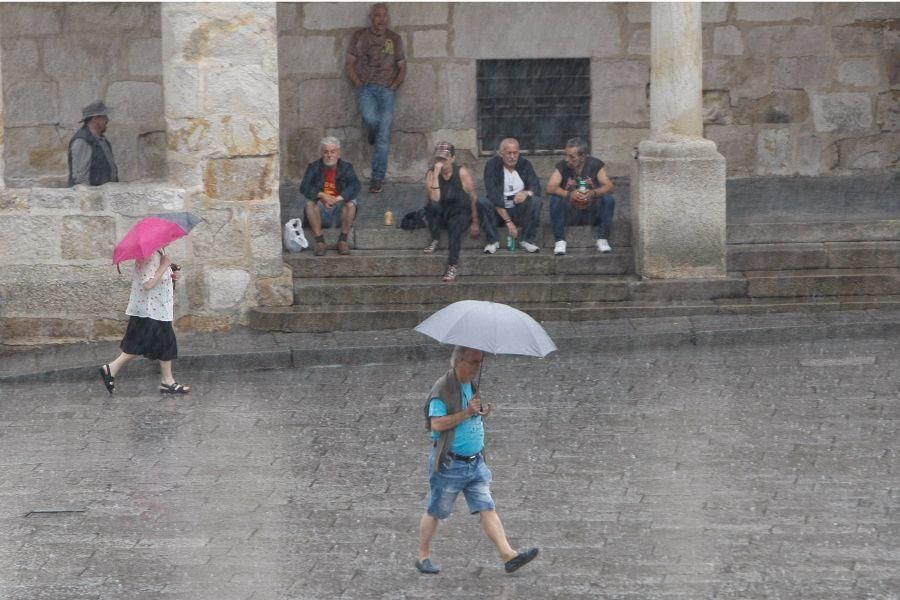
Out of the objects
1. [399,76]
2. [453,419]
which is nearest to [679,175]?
[399,76]

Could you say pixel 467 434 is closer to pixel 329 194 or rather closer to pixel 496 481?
pixel 496 481

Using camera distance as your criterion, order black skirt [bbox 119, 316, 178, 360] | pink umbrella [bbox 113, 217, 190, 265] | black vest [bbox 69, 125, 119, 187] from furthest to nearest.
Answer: black vest [bbox 69, 125, 119, 187]
black skirt [bbox 119, 316, 178, 360]
pink umbrella [bbox 113, 217, 190, 265]

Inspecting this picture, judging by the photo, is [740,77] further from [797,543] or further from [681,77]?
[797,543]

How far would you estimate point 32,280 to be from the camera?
13.8 metres

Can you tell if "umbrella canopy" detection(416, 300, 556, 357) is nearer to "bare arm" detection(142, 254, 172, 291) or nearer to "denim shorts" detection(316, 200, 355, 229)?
"bare arm" detection(142, 254, 172, 291)

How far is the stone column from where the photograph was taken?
13.6m

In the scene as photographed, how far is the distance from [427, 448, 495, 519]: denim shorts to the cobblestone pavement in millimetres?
333

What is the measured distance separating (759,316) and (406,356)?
10.2 ft

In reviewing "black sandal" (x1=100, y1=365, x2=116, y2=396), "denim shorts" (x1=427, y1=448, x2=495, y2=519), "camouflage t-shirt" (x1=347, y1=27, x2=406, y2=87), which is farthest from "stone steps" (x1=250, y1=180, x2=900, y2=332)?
"denim shorts" (x1=427, y1=448, x2=495, y2=519)

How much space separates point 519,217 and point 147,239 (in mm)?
4156

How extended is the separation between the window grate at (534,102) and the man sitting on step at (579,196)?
3419 mm

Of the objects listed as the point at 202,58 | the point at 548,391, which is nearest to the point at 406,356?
the point at 548,391

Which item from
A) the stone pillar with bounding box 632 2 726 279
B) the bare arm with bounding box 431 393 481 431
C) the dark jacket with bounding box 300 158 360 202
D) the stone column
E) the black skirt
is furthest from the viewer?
the dark jacket with bounding box 300 158 360 202

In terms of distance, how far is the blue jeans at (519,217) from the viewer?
14.7 meters
